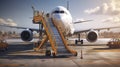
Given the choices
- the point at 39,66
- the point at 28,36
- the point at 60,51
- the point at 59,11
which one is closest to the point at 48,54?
the point at 60,51

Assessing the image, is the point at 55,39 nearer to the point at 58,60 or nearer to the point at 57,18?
the point at 58,60

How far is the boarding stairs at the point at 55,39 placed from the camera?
20641mm

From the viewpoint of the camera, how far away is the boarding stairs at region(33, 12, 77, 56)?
67.7 feet

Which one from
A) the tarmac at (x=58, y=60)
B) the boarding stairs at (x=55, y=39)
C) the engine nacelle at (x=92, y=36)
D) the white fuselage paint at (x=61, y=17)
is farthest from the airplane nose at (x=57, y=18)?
the engine nacelle at (x=92, y=36)

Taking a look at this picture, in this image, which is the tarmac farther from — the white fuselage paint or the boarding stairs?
the white fuselage paint

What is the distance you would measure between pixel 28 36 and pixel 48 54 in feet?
41.3

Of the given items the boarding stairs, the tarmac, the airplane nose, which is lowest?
the tarmac

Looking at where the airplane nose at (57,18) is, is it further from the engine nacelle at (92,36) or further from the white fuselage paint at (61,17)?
the engine nacelle at (92,36)

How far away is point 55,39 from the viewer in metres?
22.4

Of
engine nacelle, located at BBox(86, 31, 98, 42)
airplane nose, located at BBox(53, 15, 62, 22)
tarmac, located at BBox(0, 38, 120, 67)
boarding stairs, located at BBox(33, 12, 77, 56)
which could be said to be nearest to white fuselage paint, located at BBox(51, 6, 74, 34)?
airplane nose, located at BBox(53, 15, 62, 22)

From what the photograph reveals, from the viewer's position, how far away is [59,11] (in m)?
29.0

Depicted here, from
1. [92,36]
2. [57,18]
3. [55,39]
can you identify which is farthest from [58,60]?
[92,36]

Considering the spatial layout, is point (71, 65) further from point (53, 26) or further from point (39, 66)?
point (53, 26)

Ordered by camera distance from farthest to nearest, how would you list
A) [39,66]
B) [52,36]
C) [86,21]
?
[86,21]
[52,36]
[39,66]
